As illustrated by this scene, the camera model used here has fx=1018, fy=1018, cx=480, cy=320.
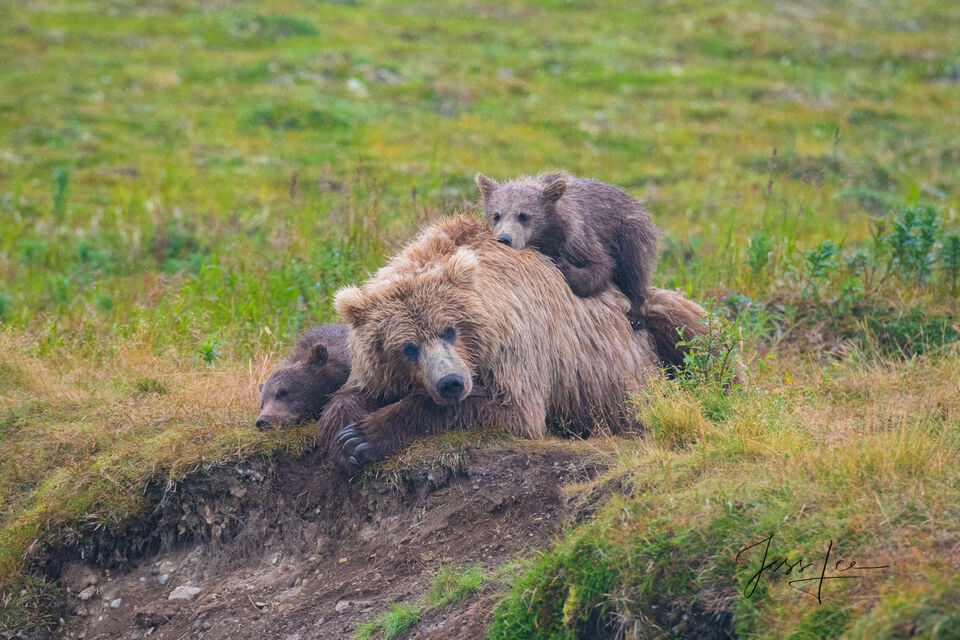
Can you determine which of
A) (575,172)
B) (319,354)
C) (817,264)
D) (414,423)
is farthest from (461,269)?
(575,172)

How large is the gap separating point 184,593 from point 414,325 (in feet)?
6.52

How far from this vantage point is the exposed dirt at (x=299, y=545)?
16.4 feet

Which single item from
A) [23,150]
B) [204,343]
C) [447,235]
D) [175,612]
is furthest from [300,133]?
[175,612]

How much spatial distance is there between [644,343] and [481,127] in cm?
1328

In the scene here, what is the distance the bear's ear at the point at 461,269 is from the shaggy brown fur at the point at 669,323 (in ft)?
5.43

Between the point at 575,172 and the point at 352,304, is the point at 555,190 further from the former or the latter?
the point at 575,172

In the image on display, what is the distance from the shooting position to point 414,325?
568 cm

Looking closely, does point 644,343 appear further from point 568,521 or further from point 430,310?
point 568,521

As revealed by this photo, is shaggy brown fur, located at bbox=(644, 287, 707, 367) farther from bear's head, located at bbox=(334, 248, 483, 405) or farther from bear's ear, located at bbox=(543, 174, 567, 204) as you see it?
bear's head, located at bbox=(334, 248, 483, 405)

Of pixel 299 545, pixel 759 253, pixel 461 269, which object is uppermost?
pixel 461 269

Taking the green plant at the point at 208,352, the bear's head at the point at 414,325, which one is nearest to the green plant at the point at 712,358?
the bear's head at the point at 414,325

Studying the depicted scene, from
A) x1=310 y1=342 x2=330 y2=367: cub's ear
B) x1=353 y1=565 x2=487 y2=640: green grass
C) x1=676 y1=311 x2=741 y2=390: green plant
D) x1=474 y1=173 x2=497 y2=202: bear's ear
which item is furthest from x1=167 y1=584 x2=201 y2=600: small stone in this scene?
x1=474 y1=173 x2=497 y2=202: bear's ear

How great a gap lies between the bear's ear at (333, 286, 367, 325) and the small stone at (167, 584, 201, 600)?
5.74 feet

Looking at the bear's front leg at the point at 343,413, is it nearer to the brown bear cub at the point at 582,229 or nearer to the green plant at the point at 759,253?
the brown bear cub at the point at 582,229
